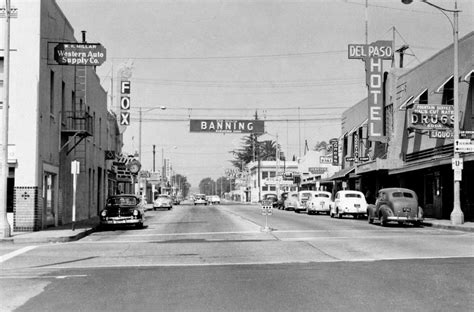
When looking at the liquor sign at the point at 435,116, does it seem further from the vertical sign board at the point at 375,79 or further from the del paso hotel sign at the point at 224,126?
the del paso hotel sign at the point at 224,126

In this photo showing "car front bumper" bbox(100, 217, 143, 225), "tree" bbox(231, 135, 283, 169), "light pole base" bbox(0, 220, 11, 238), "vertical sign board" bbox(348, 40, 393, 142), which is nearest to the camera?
"light pole base" bbox(0, 220, 11, 238)

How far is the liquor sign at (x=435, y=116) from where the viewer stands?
2834 cm

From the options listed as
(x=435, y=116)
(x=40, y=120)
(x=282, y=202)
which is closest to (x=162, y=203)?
(x=282, y=202)

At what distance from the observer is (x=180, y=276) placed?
37.8 feet

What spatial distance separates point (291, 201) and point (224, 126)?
15.3 metres

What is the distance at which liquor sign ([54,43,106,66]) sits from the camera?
23062 millimetres

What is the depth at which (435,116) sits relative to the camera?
93.3ft

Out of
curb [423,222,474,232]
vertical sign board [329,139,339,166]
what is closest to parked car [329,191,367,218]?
curb [423,222,474,232]

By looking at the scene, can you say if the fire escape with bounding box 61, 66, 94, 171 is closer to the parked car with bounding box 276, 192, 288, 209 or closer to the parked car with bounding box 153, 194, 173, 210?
the parked car with bounding box 153, 194, 173, 210

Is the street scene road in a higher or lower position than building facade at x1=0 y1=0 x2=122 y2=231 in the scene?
lower

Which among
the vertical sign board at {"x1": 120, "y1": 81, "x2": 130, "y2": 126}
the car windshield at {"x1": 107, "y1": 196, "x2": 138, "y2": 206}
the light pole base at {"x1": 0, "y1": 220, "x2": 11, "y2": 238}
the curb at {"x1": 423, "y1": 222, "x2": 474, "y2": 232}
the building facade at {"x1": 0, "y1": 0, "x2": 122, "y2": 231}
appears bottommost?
the curb at {"x1": 423, "y1": 222, "x2": 474, "y2": 232}

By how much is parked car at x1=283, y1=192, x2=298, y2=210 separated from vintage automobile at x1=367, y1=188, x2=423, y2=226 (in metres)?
22.9

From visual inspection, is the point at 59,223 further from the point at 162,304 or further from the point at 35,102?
the point at 162,304

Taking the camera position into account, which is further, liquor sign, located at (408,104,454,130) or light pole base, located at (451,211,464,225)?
liquor sign, located at (408,104,454,130)
